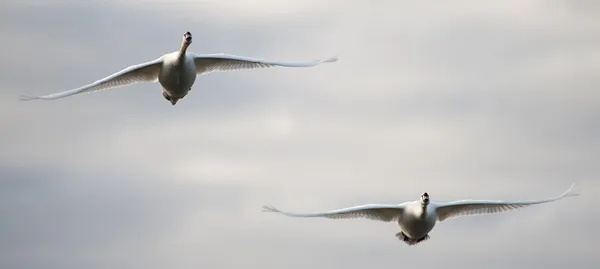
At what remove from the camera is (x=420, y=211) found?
90500 mm

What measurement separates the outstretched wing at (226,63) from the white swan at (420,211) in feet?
25.0

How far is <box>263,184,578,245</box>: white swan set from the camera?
9044 centimetres

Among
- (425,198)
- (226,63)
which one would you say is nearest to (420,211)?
(425,198)

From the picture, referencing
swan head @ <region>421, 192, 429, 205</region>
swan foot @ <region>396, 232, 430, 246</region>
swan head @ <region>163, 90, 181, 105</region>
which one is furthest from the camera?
swan foot @ <region>396, 232, 430, 246</region>

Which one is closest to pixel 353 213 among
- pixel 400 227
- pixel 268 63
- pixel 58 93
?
pixel 400 227

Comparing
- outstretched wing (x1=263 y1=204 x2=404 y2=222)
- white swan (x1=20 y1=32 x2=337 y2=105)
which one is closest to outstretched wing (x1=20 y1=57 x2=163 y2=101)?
white swan (x1=20 y1=32 x2=337 y2=105)

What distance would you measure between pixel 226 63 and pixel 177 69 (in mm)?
3712

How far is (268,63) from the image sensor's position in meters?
91.4

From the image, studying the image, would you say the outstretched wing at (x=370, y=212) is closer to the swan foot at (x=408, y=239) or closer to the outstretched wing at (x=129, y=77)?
the swan foot at (x=408, y=239)

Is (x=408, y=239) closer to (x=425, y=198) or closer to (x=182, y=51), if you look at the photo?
(x=425, y=198)

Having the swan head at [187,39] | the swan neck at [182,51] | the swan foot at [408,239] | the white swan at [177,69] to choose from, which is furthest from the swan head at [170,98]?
the swan foot at [408,239]

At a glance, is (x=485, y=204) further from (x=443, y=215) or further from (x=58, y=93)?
(x=58, y=93)

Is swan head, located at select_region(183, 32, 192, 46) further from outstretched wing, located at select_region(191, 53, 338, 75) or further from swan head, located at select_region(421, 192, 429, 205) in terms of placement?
swan head, located at select_region(421, 192, 429, 205)

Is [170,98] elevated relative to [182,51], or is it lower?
lower
